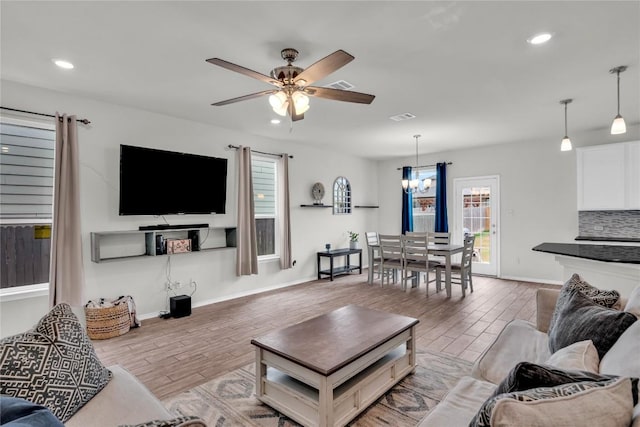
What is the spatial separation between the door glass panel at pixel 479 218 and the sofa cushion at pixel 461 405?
5.55 metres

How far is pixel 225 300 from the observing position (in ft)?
16.3

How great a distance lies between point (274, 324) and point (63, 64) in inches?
130

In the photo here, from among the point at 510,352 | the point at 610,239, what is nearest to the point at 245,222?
the point at 510,352

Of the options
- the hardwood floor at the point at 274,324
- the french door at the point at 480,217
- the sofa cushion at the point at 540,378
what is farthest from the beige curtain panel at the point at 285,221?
the sofa cushion at the point at 540,378

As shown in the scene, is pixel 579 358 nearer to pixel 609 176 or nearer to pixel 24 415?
pixel 24 415

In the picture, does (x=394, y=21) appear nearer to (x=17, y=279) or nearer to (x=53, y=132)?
(x=53, y=132)

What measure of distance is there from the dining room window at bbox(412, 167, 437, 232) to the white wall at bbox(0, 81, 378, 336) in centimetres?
274

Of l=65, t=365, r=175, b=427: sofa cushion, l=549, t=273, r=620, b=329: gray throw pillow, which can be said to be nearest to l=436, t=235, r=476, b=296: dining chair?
l=549, t=273, r=620, b=329: gray throw pillow

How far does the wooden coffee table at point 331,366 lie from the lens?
6.29ft

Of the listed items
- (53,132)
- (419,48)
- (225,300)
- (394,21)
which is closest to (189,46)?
(394,21)

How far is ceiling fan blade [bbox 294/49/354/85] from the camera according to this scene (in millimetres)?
2029

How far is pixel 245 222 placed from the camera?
5.02m

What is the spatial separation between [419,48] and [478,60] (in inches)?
24.4

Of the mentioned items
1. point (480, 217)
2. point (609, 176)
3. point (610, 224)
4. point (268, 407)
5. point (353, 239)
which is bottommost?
point (268, 407)
